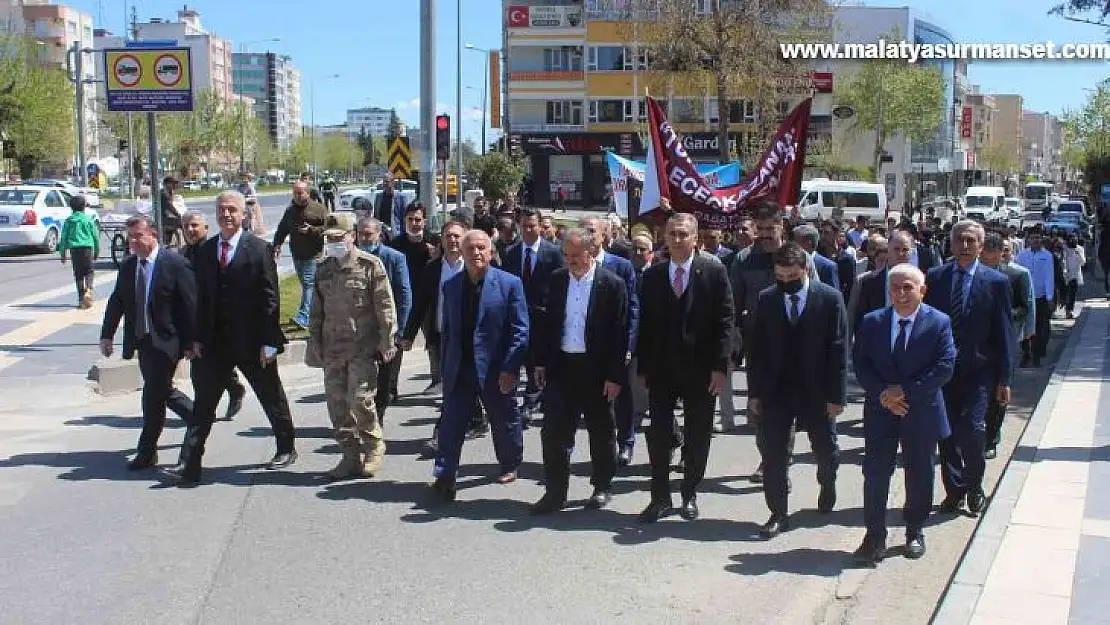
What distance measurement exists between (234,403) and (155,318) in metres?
2.32

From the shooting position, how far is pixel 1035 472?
8305 millimetres

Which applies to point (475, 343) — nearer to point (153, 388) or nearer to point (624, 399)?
point (624, 399)

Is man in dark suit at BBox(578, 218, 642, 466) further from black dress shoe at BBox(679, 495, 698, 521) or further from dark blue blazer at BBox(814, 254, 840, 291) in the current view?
dark blue blazer at BBox(814, 254, 840, 291)

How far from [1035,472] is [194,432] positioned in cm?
607

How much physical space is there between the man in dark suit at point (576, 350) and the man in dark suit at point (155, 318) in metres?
2.75

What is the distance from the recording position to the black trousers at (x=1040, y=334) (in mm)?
15336

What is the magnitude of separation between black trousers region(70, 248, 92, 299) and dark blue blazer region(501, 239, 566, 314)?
8.70 meters

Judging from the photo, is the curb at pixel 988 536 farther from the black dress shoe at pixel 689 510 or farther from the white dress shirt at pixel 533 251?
the white dress shirt at pixel 533 251

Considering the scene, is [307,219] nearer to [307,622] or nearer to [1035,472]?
[307,622]

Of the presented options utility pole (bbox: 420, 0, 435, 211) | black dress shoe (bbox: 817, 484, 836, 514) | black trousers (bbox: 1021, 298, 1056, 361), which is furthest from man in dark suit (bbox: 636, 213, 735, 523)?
utility pole (bbox: 420, 0, 435, 211)

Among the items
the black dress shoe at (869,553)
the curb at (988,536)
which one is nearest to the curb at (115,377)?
the black dress shoe at (869,553)

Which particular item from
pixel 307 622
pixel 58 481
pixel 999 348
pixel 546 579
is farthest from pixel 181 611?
pixel 999 348

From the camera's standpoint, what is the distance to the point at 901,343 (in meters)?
6.17

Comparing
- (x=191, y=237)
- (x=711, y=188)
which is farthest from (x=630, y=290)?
(x=711, y=188)
